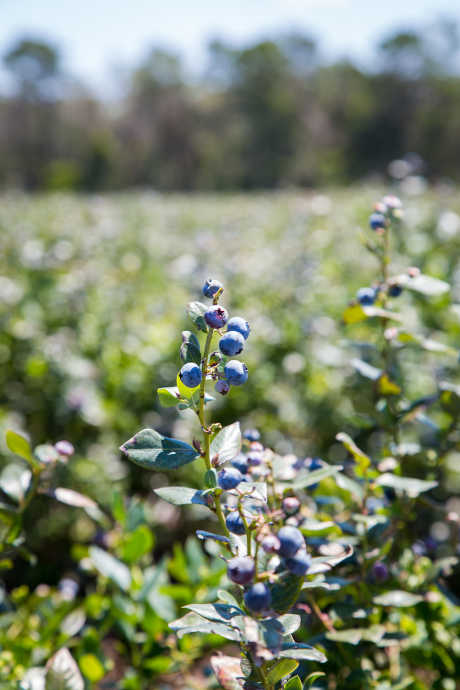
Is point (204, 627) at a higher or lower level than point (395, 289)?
lower

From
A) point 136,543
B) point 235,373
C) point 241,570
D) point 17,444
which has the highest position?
point 235,373

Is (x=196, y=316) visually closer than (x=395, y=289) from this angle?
Yes

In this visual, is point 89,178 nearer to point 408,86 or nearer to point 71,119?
point 71,119

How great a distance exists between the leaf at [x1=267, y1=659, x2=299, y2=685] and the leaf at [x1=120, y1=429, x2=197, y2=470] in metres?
0.23

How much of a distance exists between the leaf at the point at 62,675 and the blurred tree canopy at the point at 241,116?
93.8ft

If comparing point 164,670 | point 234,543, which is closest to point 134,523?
point 164,670

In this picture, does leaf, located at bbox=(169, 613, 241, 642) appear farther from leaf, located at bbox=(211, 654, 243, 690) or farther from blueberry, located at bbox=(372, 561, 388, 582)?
blueberry, located at bbox=(372, 561, 388, 582)

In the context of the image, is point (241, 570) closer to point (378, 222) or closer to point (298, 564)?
point (298, 564)

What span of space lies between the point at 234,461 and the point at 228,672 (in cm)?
24

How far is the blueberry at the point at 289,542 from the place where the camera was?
54cm

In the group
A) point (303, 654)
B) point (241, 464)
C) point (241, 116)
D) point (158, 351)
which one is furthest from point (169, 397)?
point (241, 116)

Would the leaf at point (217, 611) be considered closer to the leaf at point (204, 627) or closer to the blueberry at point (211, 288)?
the leaf at point (204, 627)

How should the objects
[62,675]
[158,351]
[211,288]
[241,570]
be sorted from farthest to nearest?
1. [158,351]
2. [62,675]
3. [211,288]
4. [241,570]

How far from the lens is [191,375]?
577 millimetres
